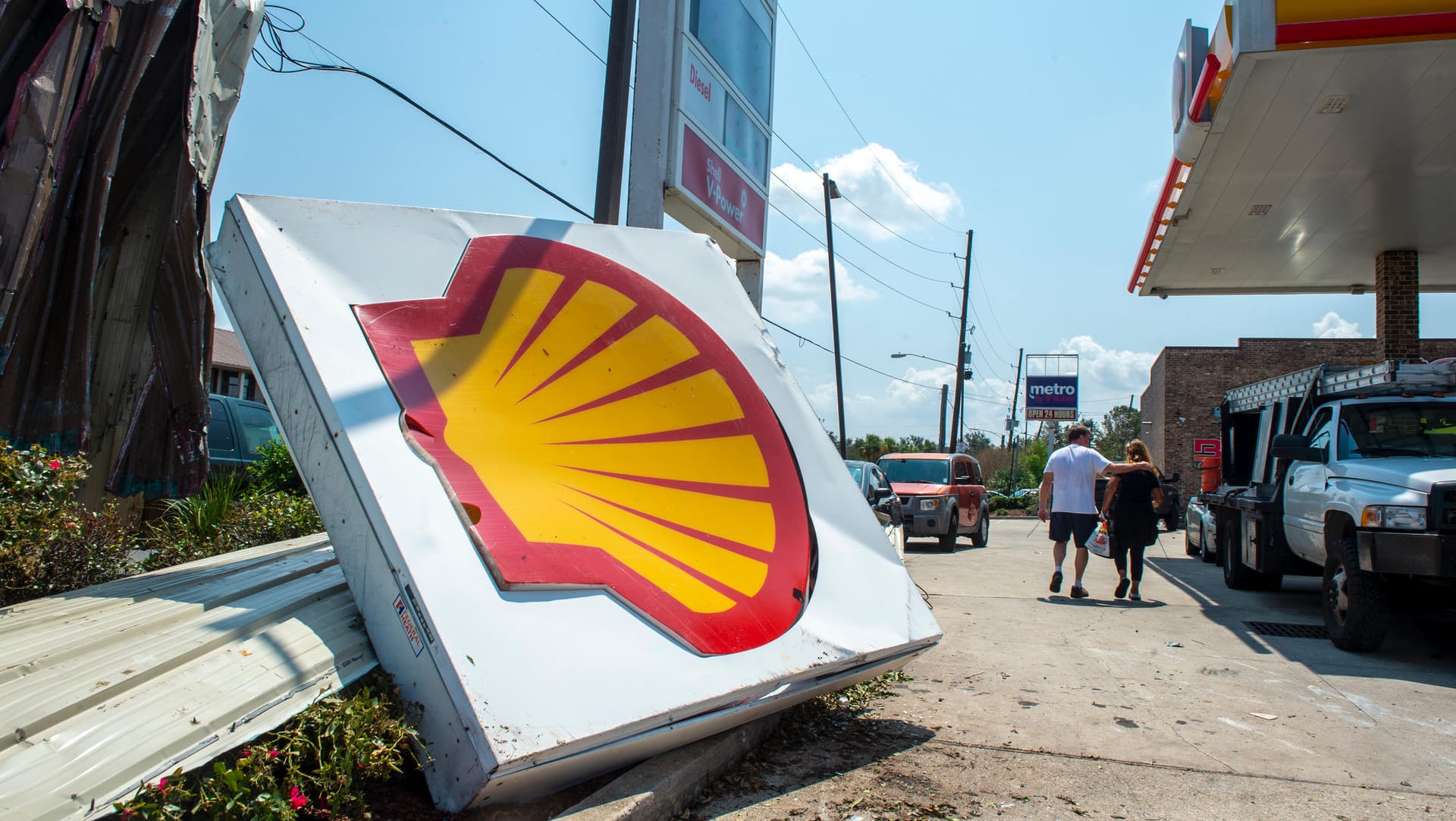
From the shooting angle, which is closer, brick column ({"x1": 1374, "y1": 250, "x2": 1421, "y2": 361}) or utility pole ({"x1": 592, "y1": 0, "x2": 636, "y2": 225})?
utility pole ({"x1": 592, "y1": 0, "x2": 636, "y2": 225})

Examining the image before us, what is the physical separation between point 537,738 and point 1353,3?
8.67 meters

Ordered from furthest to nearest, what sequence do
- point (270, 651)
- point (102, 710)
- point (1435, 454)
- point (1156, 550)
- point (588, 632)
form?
point (1156, 550), point (1435, 454), point (588, 632), point (270, 651), point (102, 710)

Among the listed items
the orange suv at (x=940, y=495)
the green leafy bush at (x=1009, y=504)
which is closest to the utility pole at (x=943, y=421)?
the green leafy bush at (x=1009, y=504)

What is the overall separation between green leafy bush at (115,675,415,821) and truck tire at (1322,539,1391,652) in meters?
6.33

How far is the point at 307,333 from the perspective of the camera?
3301 mm

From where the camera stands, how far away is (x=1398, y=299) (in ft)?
42.8

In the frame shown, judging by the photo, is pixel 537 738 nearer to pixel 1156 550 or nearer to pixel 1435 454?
pixel 1435 454

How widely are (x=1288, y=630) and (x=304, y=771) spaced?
7.46 meters

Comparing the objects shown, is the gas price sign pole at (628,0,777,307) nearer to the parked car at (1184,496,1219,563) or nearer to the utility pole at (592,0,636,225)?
the utility pole at (592,0,636,225)

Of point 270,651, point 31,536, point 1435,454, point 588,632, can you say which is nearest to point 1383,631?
point 1435,454

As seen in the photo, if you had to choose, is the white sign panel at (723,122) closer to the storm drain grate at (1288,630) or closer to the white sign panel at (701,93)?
the white sign panel at (701,93)

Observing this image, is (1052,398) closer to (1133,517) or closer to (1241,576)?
(1241,576)

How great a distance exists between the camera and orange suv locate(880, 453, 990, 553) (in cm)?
1530

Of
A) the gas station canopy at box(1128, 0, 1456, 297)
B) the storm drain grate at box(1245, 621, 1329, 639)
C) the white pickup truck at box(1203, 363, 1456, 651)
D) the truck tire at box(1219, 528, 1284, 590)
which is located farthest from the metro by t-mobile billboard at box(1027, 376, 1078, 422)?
the storm drain grate at box(1245, 621, 1329, 639)
